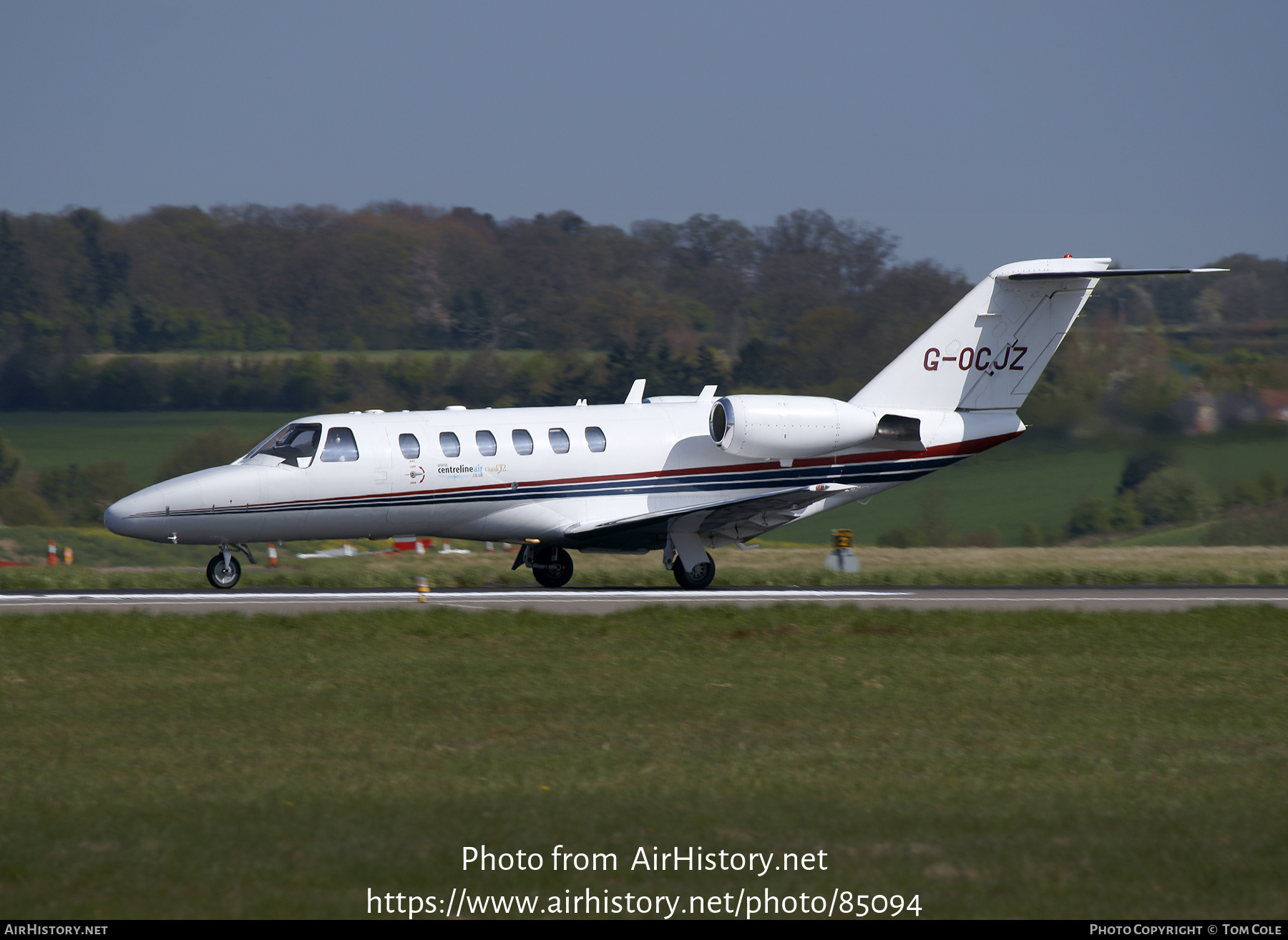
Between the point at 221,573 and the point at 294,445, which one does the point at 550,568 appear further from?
the point at 221,573

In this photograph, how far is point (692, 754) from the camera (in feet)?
30.9

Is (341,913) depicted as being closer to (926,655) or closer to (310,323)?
(926,655)

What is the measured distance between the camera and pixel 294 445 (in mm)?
19531

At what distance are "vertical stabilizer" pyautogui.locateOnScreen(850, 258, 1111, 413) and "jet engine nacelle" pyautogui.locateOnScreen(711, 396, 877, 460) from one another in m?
1.18

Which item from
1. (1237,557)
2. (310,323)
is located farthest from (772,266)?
(1237,557)

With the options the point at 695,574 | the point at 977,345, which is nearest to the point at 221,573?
the point at 695,574

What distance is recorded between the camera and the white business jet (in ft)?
63.5

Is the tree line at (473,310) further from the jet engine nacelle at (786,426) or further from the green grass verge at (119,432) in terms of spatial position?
the jet engine nacelle at (786,426)

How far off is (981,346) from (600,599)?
8605mm

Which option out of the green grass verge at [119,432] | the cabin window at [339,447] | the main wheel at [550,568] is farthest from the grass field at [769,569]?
the green grass verge at [119,432]

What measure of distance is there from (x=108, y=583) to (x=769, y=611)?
41.5 feet

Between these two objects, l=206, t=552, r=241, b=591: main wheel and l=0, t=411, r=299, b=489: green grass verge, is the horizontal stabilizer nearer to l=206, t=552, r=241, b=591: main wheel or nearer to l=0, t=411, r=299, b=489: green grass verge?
l=206, t=552, r=241, b=591: main wheel

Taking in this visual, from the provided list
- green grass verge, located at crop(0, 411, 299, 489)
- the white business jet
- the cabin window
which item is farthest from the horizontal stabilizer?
green grass verge, located at crop(0, 411, 299, 489)

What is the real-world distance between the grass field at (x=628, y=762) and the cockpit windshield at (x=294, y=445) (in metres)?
4.34
